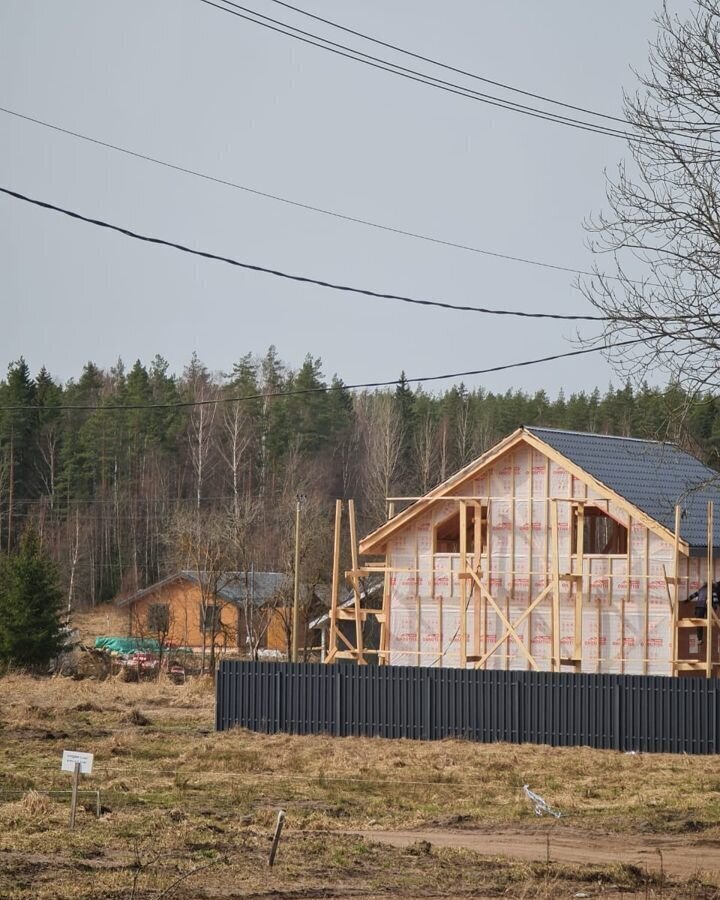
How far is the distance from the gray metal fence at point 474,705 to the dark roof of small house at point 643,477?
18.7ft

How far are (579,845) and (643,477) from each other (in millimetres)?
18814

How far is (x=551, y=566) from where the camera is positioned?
109ft

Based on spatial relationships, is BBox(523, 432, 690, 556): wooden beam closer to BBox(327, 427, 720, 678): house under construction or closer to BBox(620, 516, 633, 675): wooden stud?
BBox(327, 427, 720, 678): house under construction

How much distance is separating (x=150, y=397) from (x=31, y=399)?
1257cm

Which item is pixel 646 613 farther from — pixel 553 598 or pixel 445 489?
pixel 445 489

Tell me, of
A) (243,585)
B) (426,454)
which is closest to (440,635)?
(243,585)

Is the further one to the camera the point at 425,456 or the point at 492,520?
the point at 425,456

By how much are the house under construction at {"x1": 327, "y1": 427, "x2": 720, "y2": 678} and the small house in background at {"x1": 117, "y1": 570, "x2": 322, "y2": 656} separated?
18.1 meters

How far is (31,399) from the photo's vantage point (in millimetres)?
91312

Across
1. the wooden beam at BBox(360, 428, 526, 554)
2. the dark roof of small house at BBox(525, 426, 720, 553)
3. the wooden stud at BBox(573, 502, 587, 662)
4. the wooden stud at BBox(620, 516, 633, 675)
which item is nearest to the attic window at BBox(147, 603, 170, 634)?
the wooden beam at BBox(360, 428, 526, 554)

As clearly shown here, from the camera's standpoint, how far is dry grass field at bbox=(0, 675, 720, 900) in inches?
536

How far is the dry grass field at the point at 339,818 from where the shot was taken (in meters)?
13.6

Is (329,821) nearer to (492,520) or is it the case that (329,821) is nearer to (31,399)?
(492,520)

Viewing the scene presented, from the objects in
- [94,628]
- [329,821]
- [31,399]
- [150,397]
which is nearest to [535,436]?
[329,821]
